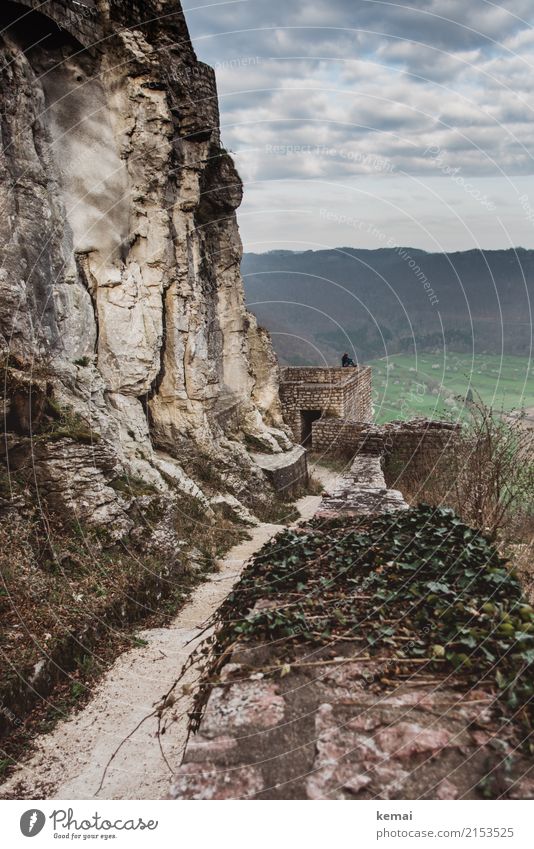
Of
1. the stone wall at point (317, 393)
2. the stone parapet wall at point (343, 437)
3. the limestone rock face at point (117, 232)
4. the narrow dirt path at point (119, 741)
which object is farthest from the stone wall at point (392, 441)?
the narrow dirt path at point (119, 741)

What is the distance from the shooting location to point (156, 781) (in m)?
4.19

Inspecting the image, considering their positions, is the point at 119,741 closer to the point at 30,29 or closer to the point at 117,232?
the point at 117,232

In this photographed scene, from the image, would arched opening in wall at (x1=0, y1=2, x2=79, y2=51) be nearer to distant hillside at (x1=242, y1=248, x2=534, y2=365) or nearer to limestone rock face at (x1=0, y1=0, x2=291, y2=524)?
limestone rock face at (x1=0, y1=0, x2=291, y2=524)

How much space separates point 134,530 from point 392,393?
3180cm

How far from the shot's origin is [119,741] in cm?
479

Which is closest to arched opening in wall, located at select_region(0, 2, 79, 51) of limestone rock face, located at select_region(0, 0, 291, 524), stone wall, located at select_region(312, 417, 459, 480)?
limestone rock face, located at select_region(0, 0, 291, 524)

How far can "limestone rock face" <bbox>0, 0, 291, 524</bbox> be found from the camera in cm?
863

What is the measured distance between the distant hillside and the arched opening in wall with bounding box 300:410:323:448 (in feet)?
77.0

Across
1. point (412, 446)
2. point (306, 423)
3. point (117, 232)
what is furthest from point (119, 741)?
point (306, 423)

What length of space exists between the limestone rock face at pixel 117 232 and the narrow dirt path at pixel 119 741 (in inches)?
86.5

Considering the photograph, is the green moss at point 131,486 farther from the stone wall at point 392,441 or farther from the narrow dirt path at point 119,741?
the stone wall at point 392,441

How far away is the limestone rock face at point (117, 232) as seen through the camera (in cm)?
863
